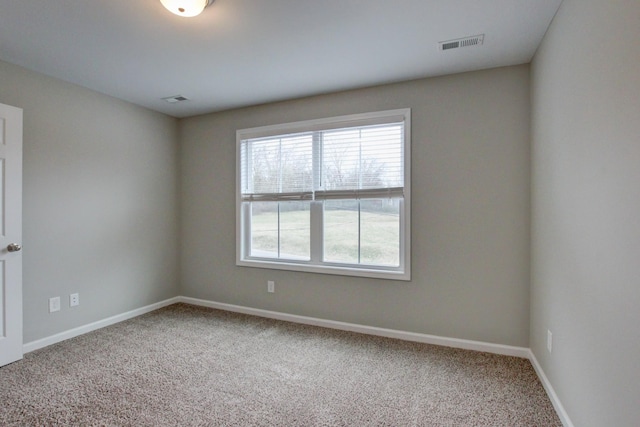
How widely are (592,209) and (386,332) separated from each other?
2.10 metres

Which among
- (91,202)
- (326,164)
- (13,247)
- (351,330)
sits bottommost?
(351,330)

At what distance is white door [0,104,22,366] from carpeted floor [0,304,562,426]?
22 cm

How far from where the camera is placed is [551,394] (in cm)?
208

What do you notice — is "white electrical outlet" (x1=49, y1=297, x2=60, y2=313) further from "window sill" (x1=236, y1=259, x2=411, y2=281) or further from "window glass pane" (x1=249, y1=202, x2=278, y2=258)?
"window glass pane" (x1=249, y1=202, x2=278, y2=258)

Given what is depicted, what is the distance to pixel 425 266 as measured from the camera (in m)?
3.00

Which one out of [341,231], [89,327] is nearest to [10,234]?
[89,327]

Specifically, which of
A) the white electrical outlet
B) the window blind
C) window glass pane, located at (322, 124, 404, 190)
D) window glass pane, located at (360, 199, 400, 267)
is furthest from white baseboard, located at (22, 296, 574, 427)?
window glass pane, located at (322, 124, 404, 190)

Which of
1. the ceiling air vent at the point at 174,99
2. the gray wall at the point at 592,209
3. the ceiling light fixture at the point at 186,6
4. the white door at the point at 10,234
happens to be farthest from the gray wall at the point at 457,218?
the white door at the point at 10,234

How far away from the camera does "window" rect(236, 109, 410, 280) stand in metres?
3.14

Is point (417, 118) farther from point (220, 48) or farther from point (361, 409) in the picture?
point (361, 409)

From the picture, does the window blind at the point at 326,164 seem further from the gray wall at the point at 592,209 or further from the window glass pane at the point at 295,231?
the gray wall at the point at 592,209

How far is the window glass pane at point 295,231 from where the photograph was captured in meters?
3.59

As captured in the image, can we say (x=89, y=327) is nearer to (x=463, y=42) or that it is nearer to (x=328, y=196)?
(x=328, y=196)

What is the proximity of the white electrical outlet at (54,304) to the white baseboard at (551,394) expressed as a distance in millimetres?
4075
